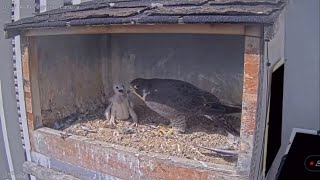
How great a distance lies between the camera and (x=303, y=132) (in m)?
2.39

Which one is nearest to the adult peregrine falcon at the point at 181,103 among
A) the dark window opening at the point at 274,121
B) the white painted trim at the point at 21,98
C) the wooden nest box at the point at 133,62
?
the dark window opening at the point at 274,121

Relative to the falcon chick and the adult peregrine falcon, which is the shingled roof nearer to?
the adult peregrine falcon

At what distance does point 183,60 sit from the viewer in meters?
2.60

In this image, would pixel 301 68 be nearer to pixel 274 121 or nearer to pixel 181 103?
pixel 274 121

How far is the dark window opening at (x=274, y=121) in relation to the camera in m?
1.82

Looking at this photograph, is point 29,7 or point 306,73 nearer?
point 29,7

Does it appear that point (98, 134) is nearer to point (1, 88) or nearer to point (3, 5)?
point (1, 88)

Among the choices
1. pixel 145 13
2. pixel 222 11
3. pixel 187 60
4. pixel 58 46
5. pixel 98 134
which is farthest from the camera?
pixel 187 60

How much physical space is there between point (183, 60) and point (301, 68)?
0.91 metres

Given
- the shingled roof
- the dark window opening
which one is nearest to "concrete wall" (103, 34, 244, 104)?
the dark window opening

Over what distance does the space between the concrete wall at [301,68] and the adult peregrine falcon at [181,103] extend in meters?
0.63

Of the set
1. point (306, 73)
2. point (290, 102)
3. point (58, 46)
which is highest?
point (58, 46)

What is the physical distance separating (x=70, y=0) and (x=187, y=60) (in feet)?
3.36

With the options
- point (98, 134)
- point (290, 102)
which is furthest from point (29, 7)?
point (290, 102)
